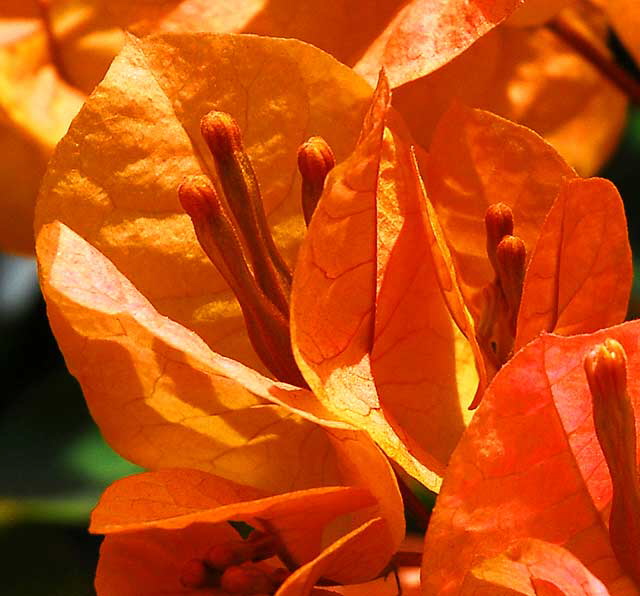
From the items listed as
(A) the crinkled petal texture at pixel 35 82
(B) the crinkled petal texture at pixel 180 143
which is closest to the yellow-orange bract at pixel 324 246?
(B) the crinkled petal texture at pixel 180 143

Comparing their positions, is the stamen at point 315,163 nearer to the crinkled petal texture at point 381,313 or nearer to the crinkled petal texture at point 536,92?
the crinkled petal texture at point 381,313

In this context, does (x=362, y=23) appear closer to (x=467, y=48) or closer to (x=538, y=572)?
(x=467, y=48)

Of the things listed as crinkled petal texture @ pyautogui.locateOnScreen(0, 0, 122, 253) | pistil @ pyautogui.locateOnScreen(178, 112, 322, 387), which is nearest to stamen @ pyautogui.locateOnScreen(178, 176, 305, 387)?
pistil @ pyautogui.locateOnScreen(178, 112, 322, 387)

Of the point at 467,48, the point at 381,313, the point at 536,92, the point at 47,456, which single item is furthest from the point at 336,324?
the point at 47,456

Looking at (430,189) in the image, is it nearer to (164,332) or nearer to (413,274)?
(413,274)

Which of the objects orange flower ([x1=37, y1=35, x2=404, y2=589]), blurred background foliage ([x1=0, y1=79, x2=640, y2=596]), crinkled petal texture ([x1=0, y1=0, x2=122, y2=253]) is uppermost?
orange flower ([x1=37, y1=35, x2=404, y2=589])

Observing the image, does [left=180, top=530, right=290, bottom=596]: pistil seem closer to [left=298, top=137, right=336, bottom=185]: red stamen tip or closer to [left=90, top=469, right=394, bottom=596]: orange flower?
[left=90, top=469, right=394, bottom=596]: orange flower
